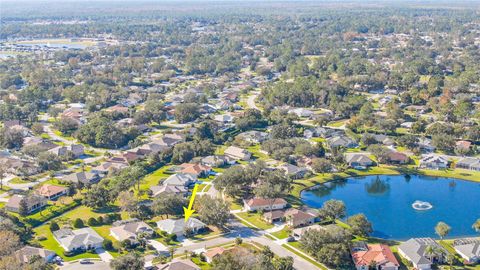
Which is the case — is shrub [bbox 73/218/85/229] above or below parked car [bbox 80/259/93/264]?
above

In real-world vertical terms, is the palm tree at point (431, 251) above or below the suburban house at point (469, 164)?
above

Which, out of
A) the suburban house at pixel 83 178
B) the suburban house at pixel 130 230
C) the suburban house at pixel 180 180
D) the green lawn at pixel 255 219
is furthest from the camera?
the suburban house at pixel 83 178

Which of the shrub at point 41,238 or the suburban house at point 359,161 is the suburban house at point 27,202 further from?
the suburban house at point 359,161

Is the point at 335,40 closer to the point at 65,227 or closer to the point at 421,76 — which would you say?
the point at 421,76

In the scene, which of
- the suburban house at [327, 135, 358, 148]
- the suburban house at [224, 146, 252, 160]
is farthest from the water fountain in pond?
the suburban house at [224, 146, 252, 160]

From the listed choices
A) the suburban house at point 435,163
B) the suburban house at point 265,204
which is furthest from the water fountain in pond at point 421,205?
the suburban house at point 265,204

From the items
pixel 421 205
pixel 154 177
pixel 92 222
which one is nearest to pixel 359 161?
pixel 421 205

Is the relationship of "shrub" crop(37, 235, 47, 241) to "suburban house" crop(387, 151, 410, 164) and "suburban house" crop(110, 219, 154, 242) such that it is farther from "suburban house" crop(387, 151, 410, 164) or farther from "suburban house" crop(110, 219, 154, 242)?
"suburban house" crop(387, 151, 410, 164)
